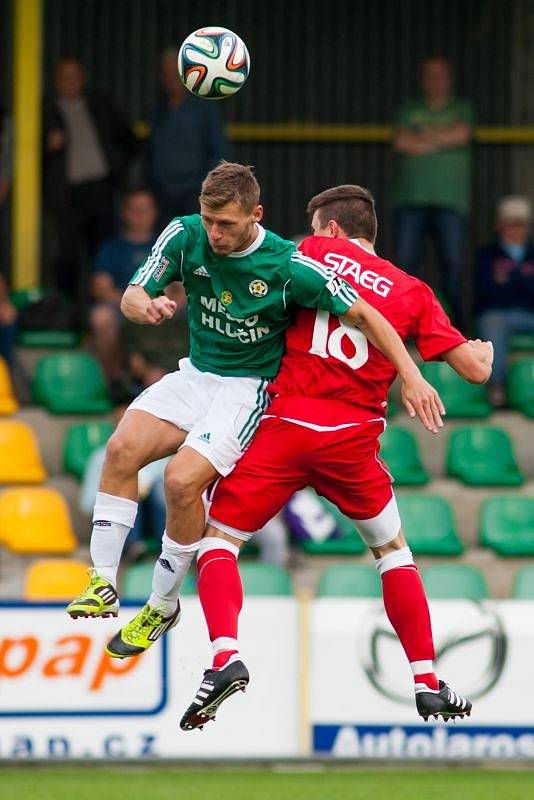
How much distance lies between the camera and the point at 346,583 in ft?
36.4

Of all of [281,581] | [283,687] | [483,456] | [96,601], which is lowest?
[283,687]

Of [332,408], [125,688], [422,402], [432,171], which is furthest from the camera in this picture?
[432,171]

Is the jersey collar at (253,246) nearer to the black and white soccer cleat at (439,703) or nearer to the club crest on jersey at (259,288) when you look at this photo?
the club crest on jersey at (259,288)

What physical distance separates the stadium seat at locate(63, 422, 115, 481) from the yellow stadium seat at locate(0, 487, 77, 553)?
54cm

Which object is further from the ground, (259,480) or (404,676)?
(259,480)

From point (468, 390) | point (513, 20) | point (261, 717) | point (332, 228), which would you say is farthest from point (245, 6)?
point (332, 228)

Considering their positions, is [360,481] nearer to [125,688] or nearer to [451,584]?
[125,688]

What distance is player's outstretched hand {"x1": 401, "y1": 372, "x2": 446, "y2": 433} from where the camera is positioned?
5.99 metres

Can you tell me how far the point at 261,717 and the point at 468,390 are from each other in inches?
135

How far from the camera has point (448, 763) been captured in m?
11.1

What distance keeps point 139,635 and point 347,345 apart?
1.30 meters

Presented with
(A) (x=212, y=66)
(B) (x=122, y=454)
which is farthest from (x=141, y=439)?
(A) (x=212, y=66)

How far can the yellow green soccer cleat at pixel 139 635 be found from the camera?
249 inches

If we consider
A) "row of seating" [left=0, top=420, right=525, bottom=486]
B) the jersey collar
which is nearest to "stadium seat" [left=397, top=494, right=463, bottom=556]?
"row of seating" [left=0, top=420, right=525, bottom=486]
